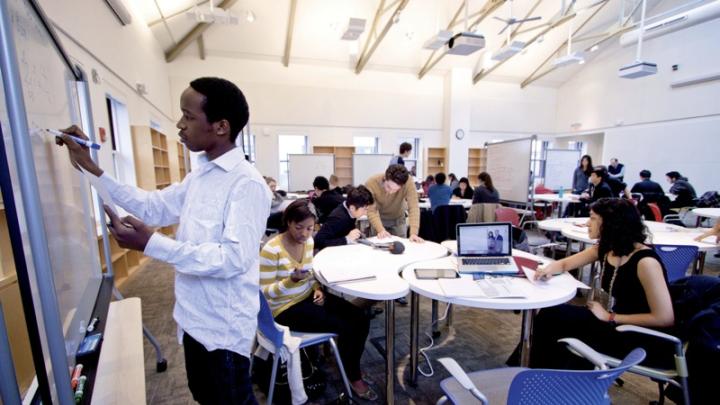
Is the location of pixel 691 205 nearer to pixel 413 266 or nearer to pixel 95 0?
pixel 413 266

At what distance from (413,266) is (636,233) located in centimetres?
111

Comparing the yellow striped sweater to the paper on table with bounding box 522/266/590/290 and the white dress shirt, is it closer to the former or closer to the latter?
the white dress shirt

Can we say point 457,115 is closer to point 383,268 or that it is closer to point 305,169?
point 305,169

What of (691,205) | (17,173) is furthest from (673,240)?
(691,205)

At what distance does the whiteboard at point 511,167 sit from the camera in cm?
443

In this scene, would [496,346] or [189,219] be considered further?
[496,346]

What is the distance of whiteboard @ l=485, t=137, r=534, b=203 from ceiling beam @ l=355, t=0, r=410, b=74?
3612 mm

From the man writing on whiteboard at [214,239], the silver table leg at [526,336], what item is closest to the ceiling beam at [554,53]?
the silver table leg at [526,336]

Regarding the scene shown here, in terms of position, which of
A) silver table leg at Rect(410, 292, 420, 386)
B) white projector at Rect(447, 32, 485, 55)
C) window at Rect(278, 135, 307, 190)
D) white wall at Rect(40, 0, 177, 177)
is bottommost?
silver table leg at Rect(410, 292, 420, 386)

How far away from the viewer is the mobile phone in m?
1.62

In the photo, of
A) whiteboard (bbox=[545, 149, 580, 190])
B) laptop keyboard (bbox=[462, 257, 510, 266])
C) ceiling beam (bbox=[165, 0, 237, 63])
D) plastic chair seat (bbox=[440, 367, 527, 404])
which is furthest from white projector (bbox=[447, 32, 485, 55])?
whiteboard (bbox=[545, 149, 580, 190])

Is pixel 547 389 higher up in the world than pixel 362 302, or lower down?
higher up

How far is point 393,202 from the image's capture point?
292 centimetres

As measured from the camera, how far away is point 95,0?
3459mm
